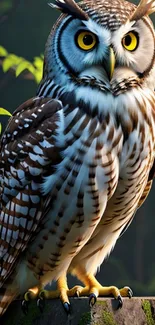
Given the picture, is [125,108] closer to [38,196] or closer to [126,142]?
[126,142]

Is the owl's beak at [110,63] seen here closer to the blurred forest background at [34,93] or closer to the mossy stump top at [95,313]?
the mossy stump top at [95,313]

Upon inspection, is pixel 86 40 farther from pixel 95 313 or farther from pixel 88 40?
pixel 95 313

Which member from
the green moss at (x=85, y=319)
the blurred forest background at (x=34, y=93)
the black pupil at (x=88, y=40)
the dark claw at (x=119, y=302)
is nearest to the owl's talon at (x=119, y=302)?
the dark claw at (x=119, y=302)

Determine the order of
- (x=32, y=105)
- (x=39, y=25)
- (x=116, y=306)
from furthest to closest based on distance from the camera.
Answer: (x=39, y=25), (x=32, y=105), (x=116, y=306)

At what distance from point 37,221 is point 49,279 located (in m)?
0.21

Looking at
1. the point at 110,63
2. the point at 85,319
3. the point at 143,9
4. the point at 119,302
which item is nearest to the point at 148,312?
the point at 119,302

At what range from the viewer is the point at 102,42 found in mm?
2068

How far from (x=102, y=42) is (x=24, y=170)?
39 cm

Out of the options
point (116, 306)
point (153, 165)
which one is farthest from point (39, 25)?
point (116, 306)

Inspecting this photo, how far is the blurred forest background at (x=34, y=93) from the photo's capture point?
16.3 ft

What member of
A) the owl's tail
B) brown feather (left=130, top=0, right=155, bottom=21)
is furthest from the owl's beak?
the owl's tail

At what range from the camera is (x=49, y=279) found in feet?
7.38

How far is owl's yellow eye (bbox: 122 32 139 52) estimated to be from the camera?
2.11 metres

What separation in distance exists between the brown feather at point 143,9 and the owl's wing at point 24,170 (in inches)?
12.1
